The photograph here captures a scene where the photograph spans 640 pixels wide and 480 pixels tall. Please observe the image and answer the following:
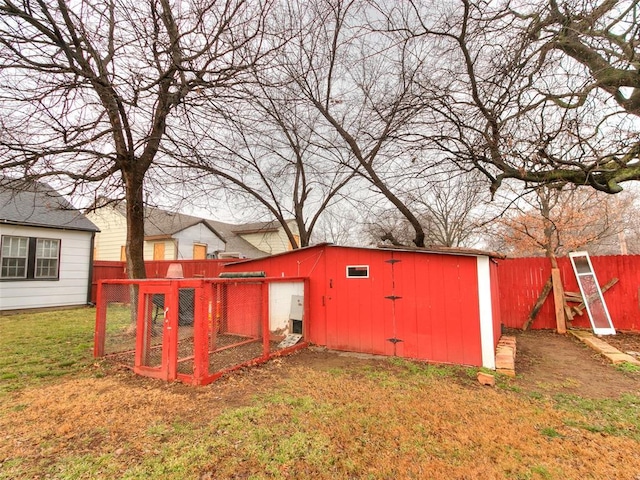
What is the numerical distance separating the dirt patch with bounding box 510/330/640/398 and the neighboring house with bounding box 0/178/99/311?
11360 millimetres

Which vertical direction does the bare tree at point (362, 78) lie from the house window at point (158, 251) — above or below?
above

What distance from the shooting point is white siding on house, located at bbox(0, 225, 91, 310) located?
9703mm

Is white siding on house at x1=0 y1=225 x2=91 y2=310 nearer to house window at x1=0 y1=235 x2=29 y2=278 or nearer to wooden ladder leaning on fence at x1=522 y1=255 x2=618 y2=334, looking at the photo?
house window at x1=0 y1=235 x2=29 y2=278

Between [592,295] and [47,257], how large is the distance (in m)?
16.2

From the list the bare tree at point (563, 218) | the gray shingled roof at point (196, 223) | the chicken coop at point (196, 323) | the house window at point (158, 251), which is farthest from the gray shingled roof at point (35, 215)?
the bare tree at point (563, 218)

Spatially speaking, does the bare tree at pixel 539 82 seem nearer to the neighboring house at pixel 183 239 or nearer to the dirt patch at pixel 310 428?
the dirt patch at pixel 310 428

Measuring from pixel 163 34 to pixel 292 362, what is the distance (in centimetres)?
531

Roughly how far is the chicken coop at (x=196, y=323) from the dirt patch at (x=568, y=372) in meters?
4.16

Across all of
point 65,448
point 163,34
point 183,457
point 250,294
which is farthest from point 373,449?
point 163,34

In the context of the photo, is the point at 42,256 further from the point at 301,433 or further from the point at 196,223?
the point at 301,433

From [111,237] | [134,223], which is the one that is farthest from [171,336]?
[111,237]

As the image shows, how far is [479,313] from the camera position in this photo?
17.6 ft

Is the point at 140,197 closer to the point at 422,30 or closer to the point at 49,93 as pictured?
the point at 49,93

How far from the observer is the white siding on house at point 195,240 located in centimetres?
1778
